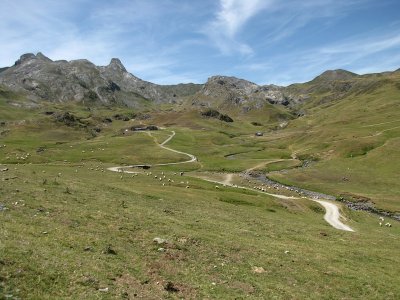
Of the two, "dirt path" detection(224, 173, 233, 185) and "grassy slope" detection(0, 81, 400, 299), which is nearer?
"grassy slope" detection(0, 81, 400, 299)

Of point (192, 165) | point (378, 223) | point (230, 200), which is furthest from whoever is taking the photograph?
point (192, 165)

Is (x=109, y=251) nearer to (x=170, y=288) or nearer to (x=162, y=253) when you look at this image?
(x=162, y=253)

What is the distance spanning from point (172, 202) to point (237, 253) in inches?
932

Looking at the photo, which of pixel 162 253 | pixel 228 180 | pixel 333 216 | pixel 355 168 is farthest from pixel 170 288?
pixel 355 168

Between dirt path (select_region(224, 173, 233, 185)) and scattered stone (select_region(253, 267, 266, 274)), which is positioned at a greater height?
scattered stone (select_region(253, 267, 266, 274))

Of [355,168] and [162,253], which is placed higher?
[162,253]

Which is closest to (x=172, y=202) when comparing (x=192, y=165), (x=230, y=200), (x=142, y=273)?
(x=230, y=200)

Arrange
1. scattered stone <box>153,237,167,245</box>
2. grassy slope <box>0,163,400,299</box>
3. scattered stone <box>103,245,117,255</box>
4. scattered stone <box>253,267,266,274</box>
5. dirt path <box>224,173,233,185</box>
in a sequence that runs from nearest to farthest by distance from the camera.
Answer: grassy slope <box>0,163,400,299</box>, scattered stone <box>103,245,117,255</box>, scattered stone <box>253,267,266,274</box>, scattered stone <box>153,237,167,245</box>, dirt path <box>224,173,233,185</box>

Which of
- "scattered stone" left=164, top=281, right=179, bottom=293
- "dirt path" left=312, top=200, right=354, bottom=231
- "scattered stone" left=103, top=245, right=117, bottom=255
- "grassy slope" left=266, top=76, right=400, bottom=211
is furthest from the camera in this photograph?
"grassy slope" left=266, top=76, right=400, bottom=211

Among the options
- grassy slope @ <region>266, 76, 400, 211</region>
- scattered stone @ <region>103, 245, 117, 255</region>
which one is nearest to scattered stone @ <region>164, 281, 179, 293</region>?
scattered stone @ <region>103, 245, 117, 255</region>

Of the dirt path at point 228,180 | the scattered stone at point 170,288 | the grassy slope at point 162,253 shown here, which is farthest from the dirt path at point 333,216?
the scattered stone at point 170,288

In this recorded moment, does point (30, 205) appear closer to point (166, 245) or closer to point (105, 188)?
point (166, 245)

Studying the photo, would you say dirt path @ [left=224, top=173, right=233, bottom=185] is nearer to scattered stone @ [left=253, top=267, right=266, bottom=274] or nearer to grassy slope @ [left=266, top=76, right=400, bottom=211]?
grassy slope @ [left=266, top=76, right=400, bottom=211]

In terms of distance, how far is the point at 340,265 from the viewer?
104ft
